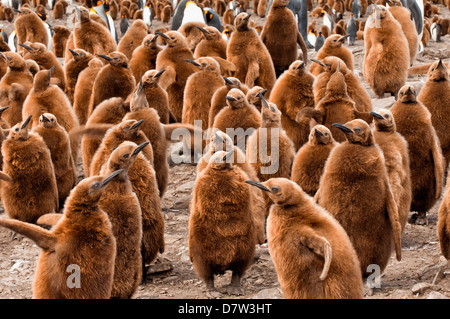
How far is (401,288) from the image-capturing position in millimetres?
3830

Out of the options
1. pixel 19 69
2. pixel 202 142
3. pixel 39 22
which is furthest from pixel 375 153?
pixel 39 22

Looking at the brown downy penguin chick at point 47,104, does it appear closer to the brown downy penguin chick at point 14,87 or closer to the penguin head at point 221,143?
the brown downy penguin chick at point 14,87

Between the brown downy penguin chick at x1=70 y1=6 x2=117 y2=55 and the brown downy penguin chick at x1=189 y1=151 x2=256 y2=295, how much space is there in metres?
4.50

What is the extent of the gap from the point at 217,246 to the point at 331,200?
0.67m

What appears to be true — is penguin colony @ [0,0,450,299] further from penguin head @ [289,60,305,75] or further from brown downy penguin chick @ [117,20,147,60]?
brown downy penguin chick @ [117,20,147,60]

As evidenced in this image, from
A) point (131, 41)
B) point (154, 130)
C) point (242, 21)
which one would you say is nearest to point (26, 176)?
point (154, 130)

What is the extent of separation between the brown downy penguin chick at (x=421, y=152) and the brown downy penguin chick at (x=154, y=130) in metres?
1.64

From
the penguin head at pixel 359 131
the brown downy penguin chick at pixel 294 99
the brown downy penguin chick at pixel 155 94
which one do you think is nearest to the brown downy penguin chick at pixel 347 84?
the brown downy penguin chick at pixel 294 99

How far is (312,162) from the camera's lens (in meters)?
4.52

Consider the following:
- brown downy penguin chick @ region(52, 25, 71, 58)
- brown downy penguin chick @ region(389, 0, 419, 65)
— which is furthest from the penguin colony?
brown downy penguin chick @ region(52, 25, 71, 58)

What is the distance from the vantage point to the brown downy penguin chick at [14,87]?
22.0 feet

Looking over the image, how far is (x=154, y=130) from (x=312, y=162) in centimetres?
119

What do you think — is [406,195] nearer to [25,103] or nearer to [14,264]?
[14,264]

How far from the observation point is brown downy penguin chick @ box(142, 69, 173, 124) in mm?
5742
